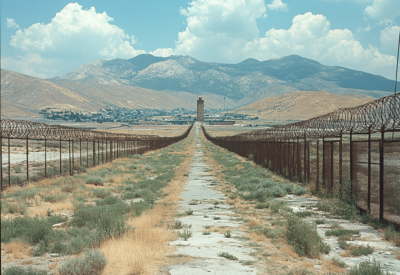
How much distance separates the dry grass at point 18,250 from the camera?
7.94 m

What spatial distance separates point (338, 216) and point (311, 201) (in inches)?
123

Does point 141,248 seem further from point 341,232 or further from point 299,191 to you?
point 299,191

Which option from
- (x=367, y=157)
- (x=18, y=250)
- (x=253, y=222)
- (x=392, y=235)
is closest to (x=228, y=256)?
(x=253, y=222)

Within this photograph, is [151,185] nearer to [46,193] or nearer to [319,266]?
[46,193]

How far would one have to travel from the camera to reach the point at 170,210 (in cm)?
1357

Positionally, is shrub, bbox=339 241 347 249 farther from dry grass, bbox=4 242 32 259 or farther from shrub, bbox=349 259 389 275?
dry grass, bbox=4 242 32 259

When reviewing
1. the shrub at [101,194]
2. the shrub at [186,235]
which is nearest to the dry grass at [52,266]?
the shrub at [186,235]

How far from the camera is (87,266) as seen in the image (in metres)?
6.19

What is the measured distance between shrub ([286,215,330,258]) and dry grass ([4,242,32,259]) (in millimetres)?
6080

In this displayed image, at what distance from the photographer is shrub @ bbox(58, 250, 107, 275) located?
6.15 metres

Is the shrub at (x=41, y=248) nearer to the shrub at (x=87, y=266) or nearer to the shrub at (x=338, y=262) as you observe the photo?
the shrub at (x=87, y=266)

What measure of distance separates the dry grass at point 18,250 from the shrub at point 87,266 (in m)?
2.08

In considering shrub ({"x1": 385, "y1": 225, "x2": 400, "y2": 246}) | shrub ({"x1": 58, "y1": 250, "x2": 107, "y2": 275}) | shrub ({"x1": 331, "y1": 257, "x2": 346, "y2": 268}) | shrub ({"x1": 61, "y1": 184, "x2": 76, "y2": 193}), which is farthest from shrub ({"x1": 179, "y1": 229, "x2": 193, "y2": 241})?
shrub ({"x1": 61, "y1": 184, "x2": 76, "y2": 193})

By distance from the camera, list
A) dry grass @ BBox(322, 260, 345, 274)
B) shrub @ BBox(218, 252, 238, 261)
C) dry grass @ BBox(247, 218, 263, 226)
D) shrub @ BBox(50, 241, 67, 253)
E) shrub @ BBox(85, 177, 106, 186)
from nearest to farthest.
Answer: dry grass @ BBox(322, 260, 345, 274) → shrub @ BBox(218, 252, 238, 261) → shrub @ BBox(50, 241, 67, 253) → dry grass @ BBox(247, 218, 263, 226) → shrub @ BBox(85, 177, 106, 186)
